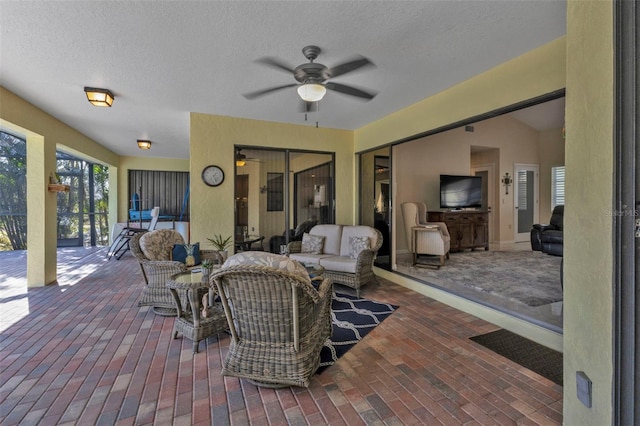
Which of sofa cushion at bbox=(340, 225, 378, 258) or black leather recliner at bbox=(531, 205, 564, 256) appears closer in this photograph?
sofa cushion at bbox=(340, 225, 378, 258)

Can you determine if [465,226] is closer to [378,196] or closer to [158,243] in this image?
[378,196]

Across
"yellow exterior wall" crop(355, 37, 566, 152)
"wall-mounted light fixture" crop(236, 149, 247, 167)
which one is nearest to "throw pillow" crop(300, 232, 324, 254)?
"wall-mounted light fixture" crop(236, 149, 247, 167)

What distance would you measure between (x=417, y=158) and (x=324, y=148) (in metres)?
2.58

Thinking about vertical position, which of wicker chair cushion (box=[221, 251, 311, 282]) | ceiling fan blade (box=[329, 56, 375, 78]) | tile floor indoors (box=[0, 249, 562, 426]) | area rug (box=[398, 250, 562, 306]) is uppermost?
ceiling fan blade (box=[329, 56, 375, 78])

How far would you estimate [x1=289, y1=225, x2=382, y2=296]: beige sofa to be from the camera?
4191 millimetres

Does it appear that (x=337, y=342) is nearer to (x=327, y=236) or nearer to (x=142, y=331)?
(x=142, y=331)

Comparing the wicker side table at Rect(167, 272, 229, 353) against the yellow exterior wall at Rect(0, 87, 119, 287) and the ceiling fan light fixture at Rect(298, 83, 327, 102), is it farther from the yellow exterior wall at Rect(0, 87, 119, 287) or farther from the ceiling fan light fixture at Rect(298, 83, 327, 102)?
the yellow exterior wall at Rect(0, 87, 119, 287)

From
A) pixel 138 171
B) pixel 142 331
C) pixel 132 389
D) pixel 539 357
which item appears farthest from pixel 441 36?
pixel 138 171

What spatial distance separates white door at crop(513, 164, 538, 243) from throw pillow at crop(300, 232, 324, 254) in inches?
259

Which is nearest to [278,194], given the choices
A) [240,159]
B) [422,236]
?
[240,159]

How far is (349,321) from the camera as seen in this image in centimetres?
328

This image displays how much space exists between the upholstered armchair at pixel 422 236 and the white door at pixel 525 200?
3911 millimetres

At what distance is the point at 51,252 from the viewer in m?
4.78

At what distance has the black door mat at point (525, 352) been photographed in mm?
2310
